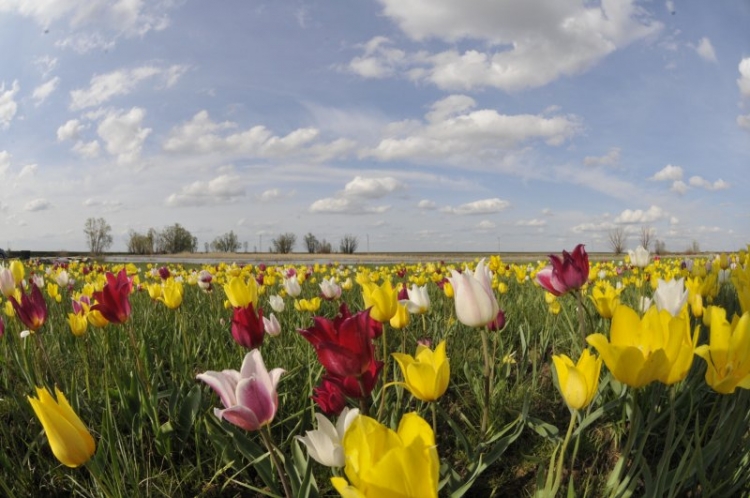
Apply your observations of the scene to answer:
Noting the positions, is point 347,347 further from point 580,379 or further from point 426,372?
point 580,379

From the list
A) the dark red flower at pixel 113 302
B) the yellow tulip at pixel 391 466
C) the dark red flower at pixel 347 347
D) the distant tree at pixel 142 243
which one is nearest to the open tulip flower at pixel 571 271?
the dark red flower at pixel 347 347

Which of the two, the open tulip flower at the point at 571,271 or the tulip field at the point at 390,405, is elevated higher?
the open tulip flower at the point at 571,271

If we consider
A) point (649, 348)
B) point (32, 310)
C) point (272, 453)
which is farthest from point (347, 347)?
point (32, 310)

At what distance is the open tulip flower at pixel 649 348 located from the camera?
4.07ft

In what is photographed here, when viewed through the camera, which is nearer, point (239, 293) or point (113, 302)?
point (113, 302)

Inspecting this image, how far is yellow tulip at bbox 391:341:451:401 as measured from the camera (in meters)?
1.34

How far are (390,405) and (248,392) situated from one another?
3.81 feet

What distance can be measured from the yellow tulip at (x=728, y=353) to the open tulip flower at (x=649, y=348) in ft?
0.27

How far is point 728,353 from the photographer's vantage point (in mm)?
1348

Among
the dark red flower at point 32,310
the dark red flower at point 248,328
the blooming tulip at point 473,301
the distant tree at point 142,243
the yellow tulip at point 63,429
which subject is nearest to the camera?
the yellow tulip at point 63,429

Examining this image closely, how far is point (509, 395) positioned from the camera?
267cm

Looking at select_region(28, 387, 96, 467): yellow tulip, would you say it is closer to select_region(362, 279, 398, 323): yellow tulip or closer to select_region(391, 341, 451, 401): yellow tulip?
select_region(391, 341, 451, 401): yellow tulip

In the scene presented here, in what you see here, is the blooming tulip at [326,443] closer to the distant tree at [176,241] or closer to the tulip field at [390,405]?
the tulip field at [390,405]

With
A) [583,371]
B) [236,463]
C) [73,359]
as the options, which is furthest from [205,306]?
[583,371]
